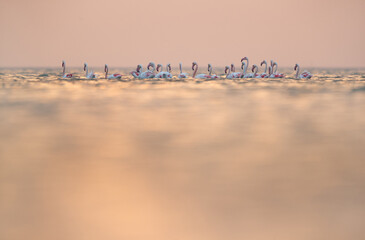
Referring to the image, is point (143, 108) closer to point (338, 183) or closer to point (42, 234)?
point (338, 183)

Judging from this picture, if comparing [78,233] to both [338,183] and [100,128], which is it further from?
[100,128]

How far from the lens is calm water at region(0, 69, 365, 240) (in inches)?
184

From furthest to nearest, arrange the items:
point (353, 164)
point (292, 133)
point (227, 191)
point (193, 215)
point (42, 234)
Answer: point (292, 133) → point (353, 164) → point (227, 191) → point (193, 215) → point (42, 234)

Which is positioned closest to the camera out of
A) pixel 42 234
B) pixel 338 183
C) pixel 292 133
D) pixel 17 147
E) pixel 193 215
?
pixel 42 234

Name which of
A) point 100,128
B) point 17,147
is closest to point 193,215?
point 17,147

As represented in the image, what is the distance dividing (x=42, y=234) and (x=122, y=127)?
7.90m

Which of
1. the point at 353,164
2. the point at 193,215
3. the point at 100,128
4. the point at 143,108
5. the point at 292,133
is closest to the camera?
the point at 193,215

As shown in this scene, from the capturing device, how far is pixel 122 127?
12.3m

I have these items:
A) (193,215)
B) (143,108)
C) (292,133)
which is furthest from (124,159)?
(143,108)

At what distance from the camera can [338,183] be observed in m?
6.44

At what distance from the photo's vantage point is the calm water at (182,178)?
15.3 ft

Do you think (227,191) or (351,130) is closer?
(227,191)

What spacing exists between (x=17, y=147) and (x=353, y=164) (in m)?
6.85

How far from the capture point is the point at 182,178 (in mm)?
6672
